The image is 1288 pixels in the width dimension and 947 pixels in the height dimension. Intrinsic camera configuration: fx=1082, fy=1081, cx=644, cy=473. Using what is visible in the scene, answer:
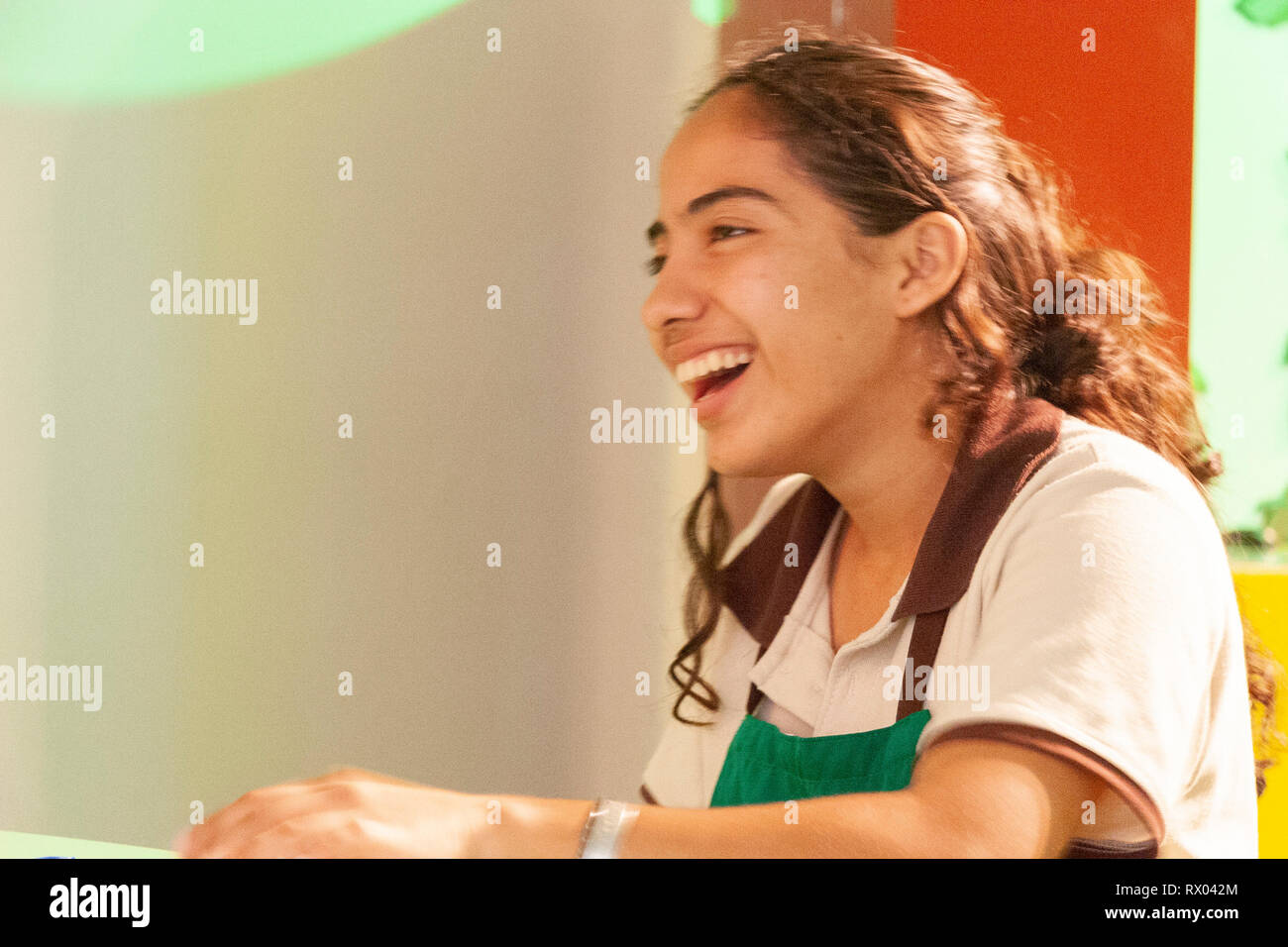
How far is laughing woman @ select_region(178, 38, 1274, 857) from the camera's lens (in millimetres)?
712

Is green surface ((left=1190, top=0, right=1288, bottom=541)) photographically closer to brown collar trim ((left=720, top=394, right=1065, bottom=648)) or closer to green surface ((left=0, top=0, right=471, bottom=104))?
brown collar trim ((left=720, top=394, right=1065, bottom=648))

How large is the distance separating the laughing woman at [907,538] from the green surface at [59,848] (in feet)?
1.10

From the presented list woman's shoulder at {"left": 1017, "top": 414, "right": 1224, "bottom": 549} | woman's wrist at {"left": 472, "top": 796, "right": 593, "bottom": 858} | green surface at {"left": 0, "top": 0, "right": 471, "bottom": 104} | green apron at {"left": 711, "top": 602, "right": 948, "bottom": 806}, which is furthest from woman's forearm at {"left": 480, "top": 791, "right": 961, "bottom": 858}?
green surface at {"left": 0, "top": 0, "right": 471, "bottom": 104}

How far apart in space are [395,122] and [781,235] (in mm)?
417

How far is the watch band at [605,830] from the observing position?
73cm

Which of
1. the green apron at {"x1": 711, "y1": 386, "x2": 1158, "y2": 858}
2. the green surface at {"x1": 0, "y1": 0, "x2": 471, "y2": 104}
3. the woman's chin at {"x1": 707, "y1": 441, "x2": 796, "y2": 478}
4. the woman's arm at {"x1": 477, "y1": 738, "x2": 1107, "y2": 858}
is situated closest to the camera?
the woman's arm at {"x1": 477, "y1": 738, "x2": 1107, "y2": 858}

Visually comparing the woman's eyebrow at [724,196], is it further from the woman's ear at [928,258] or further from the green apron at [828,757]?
the green apron at [828,757]

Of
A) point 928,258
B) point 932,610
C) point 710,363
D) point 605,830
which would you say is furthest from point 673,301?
point 605,830

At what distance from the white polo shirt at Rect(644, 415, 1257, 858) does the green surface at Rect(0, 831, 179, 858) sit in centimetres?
65

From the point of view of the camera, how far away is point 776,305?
90 cm

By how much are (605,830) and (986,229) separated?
1.90 feet

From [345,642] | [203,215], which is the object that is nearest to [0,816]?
[345,642]

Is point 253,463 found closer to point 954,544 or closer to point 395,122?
point 395,122
